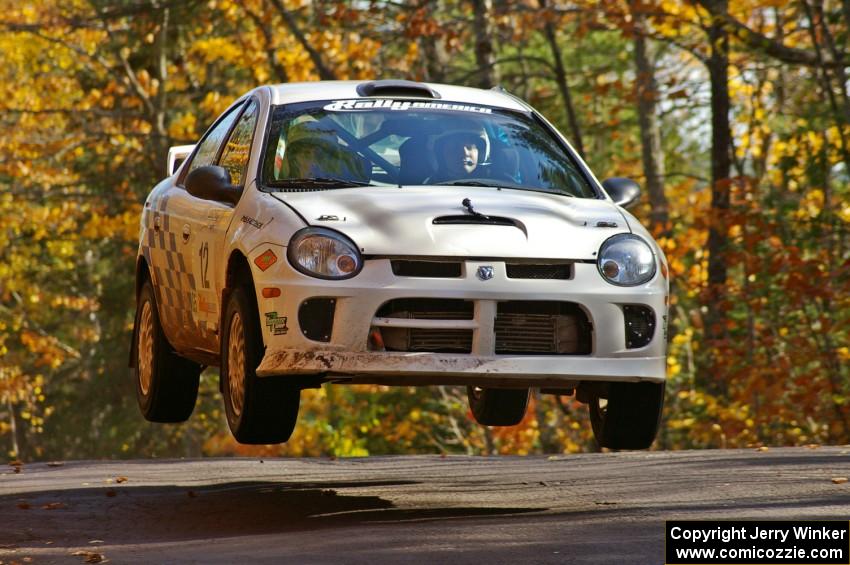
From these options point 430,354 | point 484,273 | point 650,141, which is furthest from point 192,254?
point 650,141

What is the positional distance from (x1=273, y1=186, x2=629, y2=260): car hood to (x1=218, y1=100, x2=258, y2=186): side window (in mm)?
815

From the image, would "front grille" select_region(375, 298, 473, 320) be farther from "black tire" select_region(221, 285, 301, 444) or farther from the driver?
the driver

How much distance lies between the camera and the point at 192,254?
356 inches

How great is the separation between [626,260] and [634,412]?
86 centimetres

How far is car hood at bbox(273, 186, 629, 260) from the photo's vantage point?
23.9ft

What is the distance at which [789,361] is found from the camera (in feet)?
64.3

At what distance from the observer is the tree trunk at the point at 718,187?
2016 cm

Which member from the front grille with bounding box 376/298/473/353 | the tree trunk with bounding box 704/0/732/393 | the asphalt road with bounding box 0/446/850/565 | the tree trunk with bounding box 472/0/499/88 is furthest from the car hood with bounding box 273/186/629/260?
the tree trunk with bounding box 472/0/499/88

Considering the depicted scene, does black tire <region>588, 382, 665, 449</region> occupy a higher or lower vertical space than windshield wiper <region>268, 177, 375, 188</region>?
lower

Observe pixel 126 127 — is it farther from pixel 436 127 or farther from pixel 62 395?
pixel 436 127

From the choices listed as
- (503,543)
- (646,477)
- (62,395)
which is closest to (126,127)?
(62,395)

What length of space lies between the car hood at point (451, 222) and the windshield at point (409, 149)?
0.34 m

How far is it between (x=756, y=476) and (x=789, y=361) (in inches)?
419

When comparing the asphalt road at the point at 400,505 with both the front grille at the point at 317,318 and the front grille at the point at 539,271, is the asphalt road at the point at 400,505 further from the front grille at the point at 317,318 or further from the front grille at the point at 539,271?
the front grille at the point at 539,271
